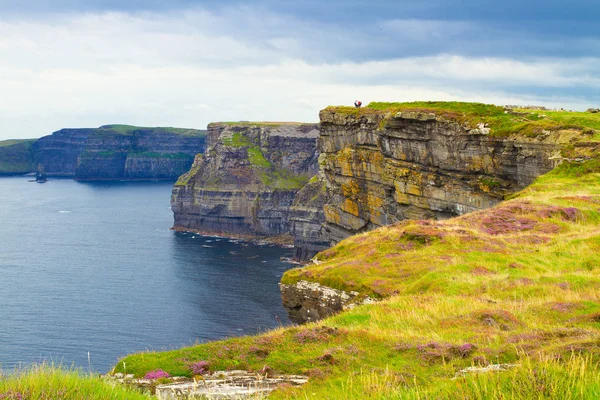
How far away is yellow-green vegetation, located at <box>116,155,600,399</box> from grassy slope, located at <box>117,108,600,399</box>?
0.15 feet

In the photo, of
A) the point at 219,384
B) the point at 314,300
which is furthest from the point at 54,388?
the point at 314,300

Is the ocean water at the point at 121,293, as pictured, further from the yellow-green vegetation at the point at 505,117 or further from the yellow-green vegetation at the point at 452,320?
the yellow-green vegetation at the point at 505,117

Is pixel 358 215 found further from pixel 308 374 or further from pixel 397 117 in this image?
pixel 308 374

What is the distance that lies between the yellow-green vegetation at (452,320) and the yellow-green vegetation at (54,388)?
435cm

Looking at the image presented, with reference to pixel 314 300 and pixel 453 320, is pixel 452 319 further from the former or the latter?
pixel 314 300

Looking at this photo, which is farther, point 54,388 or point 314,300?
point 314,300

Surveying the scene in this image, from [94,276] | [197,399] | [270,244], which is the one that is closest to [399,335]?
[197,399]

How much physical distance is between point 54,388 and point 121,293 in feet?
325

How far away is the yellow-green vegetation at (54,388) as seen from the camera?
10664mm

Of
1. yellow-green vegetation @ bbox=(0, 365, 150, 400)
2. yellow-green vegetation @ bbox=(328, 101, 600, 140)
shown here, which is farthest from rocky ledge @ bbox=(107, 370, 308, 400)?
yellow-green vegetation @ bbox=(328, 101, 600, 140)

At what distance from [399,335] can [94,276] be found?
109346 millimetres

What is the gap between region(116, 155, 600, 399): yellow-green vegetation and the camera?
11.5 metres

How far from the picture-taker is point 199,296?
4188 inches

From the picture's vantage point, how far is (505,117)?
70.3 meters
